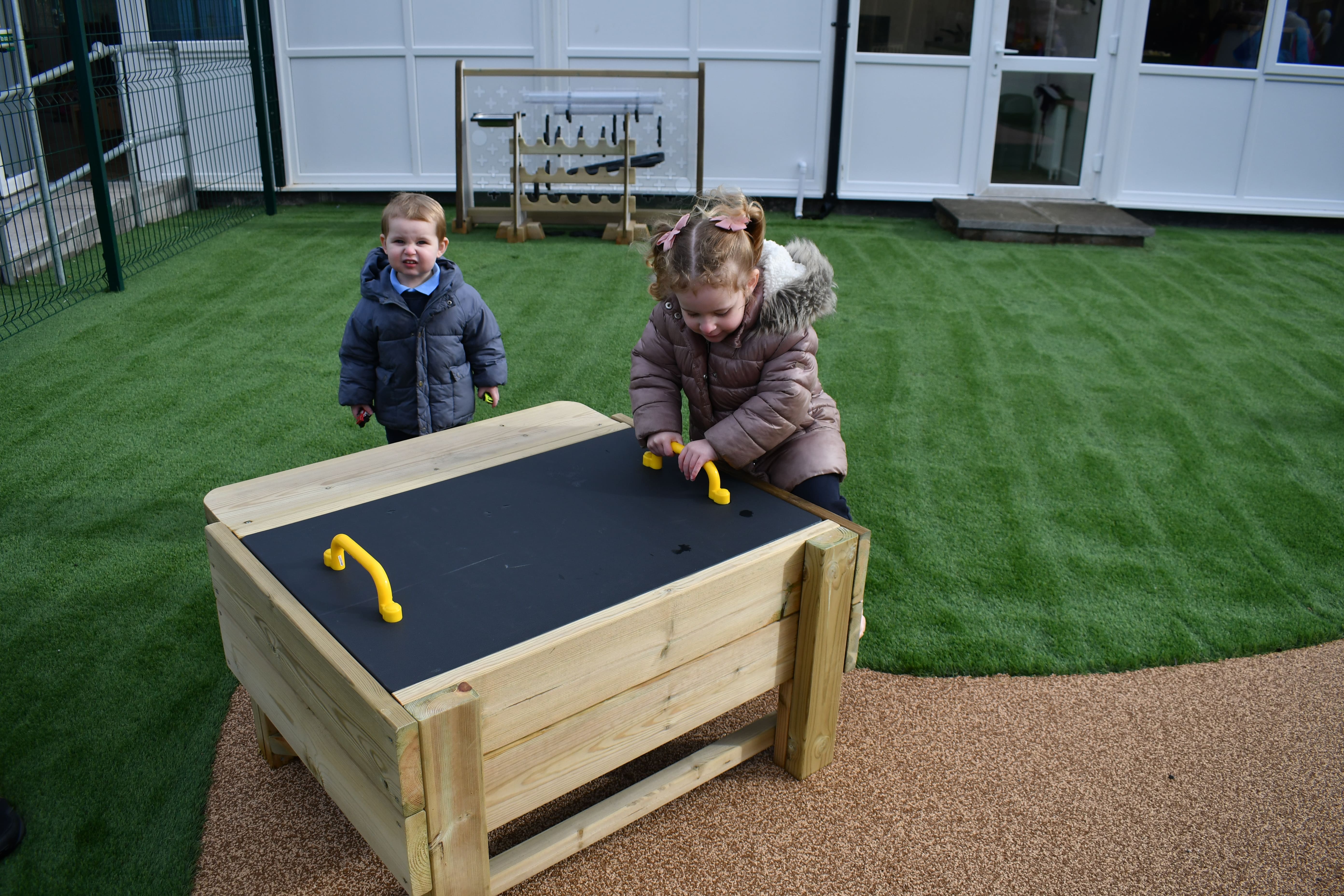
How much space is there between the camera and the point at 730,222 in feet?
7.78

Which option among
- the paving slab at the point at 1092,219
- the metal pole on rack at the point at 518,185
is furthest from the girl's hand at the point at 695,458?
the paving slab at the point at 1092,219

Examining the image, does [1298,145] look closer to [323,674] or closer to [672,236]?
[672,236]

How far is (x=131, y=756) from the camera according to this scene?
242 centimetres

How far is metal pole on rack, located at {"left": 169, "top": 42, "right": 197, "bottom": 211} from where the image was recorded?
783cm

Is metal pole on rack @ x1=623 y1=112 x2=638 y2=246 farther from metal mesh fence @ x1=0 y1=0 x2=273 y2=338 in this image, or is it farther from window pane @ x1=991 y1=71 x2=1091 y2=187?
window pane @ x1=991 y1=71 x2=1091 y2=187

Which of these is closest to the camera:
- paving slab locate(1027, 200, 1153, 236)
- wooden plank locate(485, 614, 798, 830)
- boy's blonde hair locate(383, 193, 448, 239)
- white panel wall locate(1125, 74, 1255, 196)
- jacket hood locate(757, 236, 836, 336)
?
wooden plank locate(485, 614, 798, 830)

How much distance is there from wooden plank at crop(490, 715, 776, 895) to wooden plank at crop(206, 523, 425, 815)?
0.42 metres

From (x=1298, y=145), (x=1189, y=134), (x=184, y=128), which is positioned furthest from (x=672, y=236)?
(x=1298, y=145)

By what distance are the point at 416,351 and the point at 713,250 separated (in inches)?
51.0

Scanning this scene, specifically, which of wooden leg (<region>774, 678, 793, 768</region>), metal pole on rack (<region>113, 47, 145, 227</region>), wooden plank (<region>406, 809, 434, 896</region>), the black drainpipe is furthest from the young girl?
the black drainpipe

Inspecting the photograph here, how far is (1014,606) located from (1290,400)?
9.15 feet

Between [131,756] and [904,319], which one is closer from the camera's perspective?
[131,756]

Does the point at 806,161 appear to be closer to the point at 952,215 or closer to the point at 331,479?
the point at 952,215

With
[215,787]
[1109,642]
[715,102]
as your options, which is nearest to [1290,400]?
[1109,642]
